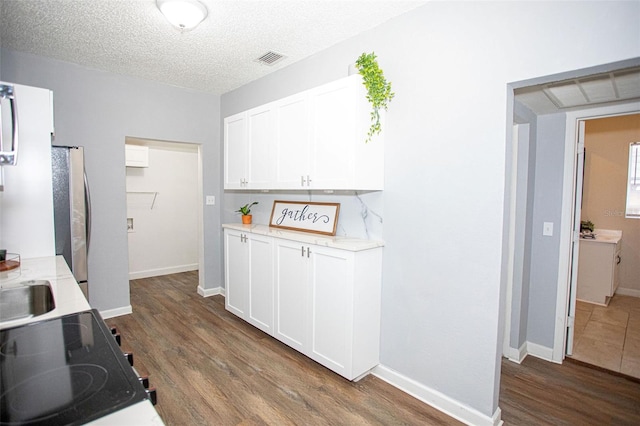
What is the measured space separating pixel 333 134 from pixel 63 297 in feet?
6.11

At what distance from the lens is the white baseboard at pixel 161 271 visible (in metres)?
5.14

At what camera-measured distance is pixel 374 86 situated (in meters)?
2.27

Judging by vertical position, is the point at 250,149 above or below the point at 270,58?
below

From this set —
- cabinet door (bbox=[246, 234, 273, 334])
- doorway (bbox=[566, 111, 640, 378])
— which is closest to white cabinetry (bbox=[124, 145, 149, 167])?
cabinet door (bbox=[246, 234, 273, 334])

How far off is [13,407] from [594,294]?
18.6 feet

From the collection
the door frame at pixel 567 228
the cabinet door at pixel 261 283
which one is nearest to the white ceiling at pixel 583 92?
the door frame at pixel 567 228

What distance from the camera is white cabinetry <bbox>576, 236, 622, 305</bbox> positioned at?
414cm

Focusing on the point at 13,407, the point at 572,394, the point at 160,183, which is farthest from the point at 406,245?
the point at 160,183

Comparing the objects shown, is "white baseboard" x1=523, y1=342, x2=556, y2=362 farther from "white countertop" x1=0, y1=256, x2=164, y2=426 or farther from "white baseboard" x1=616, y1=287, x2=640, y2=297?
"white countertop" x1=0, y1=256, x2=164, y2=426

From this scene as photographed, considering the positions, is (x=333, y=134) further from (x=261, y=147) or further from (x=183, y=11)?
(x=183, y=11)

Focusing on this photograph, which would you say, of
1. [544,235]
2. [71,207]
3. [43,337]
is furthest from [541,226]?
[71,207]

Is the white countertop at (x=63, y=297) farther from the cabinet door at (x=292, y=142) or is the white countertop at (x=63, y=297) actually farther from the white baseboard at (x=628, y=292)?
the white baseboard at (x=628, y=292)

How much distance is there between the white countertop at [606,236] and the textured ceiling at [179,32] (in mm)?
4038

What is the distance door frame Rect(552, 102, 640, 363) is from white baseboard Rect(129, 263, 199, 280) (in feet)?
17.4
